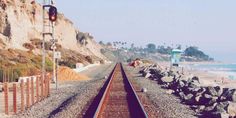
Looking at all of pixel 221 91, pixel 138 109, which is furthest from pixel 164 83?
pixel 138 109

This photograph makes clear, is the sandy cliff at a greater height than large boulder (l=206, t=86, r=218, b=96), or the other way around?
the sandy cliff

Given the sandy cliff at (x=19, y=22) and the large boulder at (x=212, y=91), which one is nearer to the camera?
the large boulder at (x=212, y=91)

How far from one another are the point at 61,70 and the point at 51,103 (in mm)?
27323

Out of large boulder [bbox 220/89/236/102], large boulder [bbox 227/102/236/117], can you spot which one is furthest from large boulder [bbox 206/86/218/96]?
large boulder [bbox 227/102/236/117]

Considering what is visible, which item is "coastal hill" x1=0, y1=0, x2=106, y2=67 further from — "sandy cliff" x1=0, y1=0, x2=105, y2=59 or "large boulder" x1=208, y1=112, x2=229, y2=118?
"large boulder" x1=208, y1=112, x2=229, y2=118

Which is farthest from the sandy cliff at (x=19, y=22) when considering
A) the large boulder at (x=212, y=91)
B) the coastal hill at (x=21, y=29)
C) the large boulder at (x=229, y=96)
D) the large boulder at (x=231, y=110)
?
the large boulder at (x=231, y=110)

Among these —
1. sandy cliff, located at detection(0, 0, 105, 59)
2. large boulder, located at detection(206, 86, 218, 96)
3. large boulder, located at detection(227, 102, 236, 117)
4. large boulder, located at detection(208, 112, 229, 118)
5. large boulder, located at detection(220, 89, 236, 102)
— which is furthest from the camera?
sandy cliff, located at detection(0, 0, 105, 59)

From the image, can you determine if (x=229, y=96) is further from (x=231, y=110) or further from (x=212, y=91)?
(x=231, y=110)

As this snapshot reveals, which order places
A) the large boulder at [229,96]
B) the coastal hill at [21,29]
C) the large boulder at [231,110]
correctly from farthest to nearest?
the coastal hill at [21,29], the large boulder at [229,96], the large boulder at [231,110]

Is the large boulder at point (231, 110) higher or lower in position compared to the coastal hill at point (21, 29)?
lower

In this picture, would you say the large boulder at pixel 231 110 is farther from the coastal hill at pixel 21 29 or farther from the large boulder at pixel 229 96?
the coastal hill at pixel 21 29

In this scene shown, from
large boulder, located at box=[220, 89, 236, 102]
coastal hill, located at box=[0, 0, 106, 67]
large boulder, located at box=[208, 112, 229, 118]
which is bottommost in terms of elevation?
large boulder, located at box=[208, 112, 229, 118]

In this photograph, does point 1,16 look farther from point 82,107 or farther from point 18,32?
point 82,107

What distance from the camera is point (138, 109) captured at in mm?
21312
